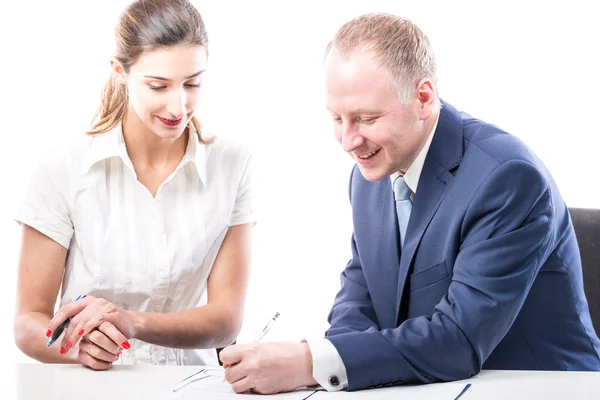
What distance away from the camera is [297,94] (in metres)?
3.20

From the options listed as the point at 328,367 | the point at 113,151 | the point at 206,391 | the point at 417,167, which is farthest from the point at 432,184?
the point at 113,151

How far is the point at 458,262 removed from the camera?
1.55 meters

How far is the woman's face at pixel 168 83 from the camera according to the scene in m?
1.89

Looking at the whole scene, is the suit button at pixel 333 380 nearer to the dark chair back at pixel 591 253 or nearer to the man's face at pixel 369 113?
the man's face at pixel 369 113

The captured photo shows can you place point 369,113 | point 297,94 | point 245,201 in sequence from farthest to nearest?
point 297,94
point 245,201
point 369,113

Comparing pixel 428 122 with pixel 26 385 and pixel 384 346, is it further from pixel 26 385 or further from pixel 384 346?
pixel 26 385

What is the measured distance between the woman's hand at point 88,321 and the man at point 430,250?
12.3 inches

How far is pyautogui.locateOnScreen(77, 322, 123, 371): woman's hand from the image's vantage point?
1627mm

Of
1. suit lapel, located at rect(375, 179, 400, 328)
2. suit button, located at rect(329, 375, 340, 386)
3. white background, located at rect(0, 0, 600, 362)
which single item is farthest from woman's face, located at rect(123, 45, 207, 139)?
white background, located at rect(0, 0, 600, 362)

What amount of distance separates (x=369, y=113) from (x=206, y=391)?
1.93 ft

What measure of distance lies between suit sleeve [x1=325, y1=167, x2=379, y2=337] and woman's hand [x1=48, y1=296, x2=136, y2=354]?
16.8 inches

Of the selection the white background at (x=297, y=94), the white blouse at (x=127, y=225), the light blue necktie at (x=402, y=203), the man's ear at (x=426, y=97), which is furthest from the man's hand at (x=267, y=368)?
the white background at (x=297, y=94)

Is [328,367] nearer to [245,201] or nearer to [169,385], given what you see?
[169,385]

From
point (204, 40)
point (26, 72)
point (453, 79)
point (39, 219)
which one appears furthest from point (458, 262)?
point (26, 72)
